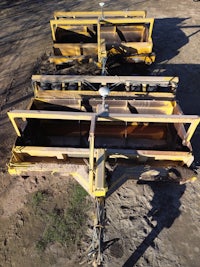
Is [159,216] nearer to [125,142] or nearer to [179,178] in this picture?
[179,178]

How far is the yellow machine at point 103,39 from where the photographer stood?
1086 cm

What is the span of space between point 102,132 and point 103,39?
17.4ft

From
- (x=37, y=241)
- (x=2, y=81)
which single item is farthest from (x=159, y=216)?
(x=2, y=81)

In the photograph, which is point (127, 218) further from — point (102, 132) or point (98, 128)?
point (98, 128)

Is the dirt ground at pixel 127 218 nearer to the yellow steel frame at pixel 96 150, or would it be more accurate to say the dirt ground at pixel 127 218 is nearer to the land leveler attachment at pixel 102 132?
the land leveler attachment at pixel 102 132

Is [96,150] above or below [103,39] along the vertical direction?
below

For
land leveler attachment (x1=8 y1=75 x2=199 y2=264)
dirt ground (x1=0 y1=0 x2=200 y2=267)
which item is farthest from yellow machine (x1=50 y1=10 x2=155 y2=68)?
land leveler attachment (x1=8 y1=75 x2=199 y2=264)

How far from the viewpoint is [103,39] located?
11297mm

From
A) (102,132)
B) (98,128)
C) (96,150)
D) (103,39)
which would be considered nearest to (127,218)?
(96,150)

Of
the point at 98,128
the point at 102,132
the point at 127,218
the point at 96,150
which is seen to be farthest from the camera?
the point at 98,128

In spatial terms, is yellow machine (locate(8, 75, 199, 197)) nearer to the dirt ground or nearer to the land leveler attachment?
the land leveler attachment

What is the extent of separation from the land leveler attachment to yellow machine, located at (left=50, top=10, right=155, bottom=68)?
275 cm

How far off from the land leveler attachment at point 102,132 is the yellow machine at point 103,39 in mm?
2752

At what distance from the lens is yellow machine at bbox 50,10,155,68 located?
Result: 1086 cm
